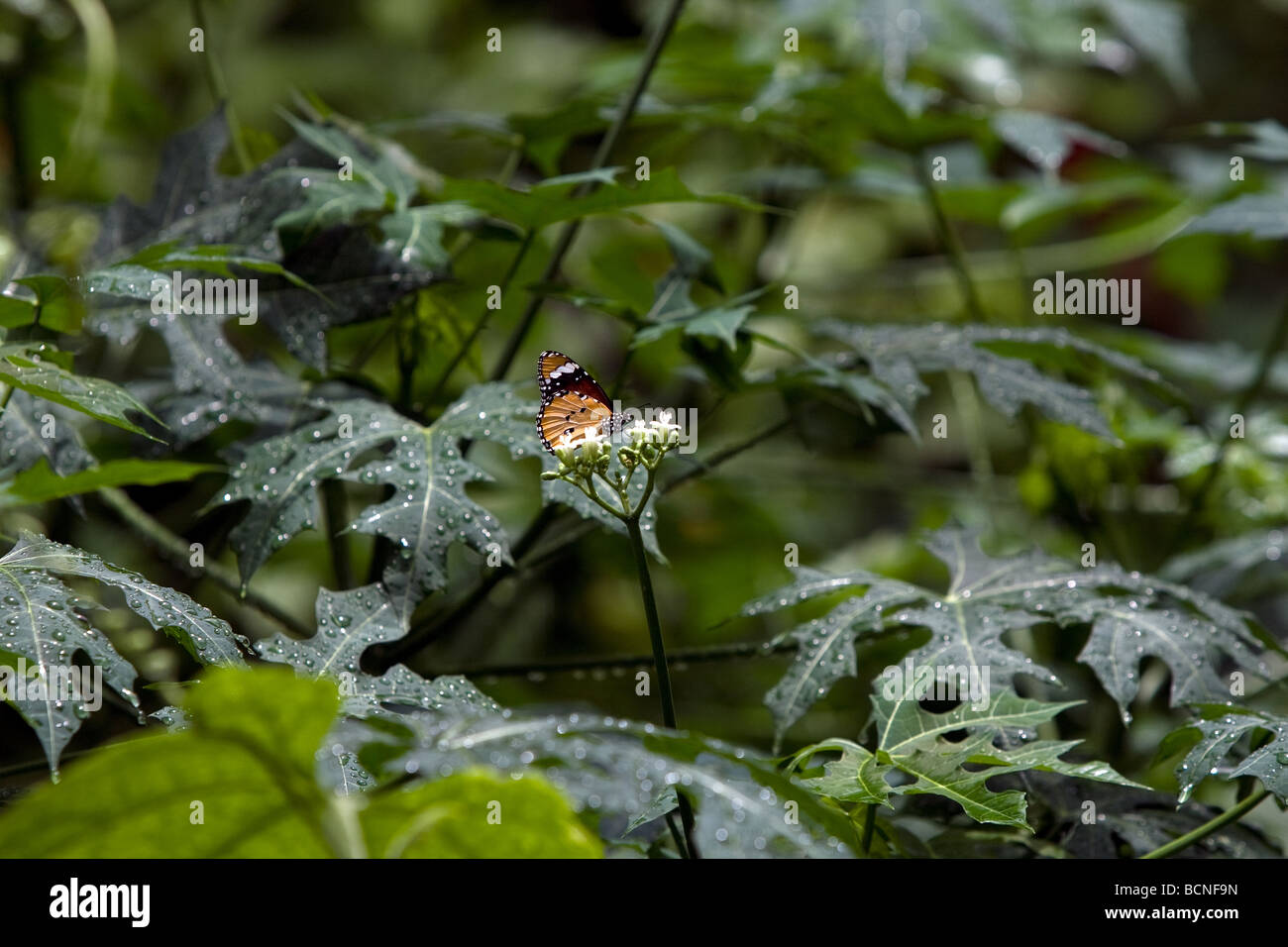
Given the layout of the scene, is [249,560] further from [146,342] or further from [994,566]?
[146,342]

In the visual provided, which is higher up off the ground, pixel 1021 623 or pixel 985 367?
pixel 985 367

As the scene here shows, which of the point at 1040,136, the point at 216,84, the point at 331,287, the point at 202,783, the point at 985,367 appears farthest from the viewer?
the point at 1040,136

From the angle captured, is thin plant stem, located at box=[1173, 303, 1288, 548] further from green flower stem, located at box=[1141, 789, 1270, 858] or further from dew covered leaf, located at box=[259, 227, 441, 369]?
dew covered leaf, located at box=[259, 227, 441, 369]

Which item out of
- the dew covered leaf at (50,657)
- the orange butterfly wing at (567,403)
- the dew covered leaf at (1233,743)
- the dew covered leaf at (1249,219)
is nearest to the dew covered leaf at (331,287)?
the orange butterfly wing at (567,403)

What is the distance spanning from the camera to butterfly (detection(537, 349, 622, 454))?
0.75 meters

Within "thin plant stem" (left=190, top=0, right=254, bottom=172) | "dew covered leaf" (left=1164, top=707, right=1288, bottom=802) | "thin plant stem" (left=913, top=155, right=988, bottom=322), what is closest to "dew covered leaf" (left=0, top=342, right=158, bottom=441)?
"thin plant stem" (left=190, top=0, right=254, bottom=172)

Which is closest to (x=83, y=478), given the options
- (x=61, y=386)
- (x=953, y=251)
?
(x=61, y=386)

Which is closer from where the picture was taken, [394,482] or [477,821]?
[477,821]

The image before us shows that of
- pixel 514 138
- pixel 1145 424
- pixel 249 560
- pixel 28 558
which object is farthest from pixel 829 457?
pixel 28 558

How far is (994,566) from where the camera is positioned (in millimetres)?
965

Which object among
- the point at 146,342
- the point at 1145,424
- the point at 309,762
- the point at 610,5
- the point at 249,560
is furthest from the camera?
the point at 610,5

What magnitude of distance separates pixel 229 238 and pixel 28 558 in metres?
0.38

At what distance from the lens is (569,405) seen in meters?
0.78

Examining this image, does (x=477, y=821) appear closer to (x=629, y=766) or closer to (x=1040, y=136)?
(x=629, y=766)
